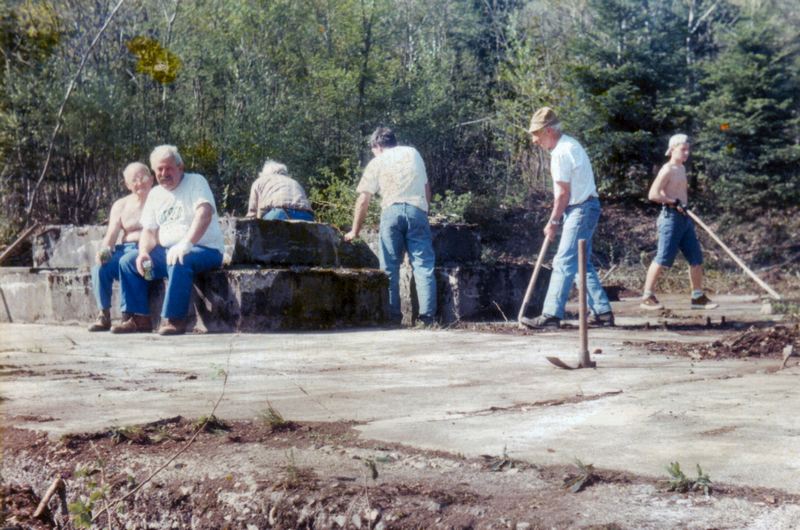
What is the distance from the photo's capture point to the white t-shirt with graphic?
7.39 m

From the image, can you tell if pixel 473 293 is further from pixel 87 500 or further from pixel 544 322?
pixel 87 500

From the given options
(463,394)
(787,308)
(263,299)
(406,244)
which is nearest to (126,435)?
(463,394)

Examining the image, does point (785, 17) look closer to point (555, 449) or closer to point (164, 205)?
point (164, 205)

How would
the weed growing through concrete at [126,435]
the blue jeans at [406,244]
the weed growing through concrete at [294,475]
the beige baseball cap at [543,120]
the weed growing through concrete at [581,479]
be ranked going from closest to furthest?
the weed growing through concrete at [581,479], the weed growing through concrete at [294,475], the weed growing through concrete at [126,435], the beige baseball cap at [543,120], the blue jeans at [406,244]

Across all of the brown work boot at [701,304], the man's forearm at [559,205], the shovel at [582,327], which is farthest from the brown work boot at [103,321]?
the brown work boot at [701,304]

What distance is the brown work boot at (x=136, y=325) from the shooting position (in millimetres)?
7468

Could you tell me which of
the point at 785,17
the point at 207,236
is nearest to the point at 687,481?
the point at 207,236

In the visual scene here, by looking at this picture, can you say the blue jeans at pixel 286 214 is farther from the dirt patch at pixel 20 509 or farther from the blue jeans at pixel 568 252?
the dirt patch at pixel 20 509

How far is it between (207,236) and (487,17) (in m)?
15.9

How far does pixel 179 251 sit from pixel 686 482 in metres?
5.31

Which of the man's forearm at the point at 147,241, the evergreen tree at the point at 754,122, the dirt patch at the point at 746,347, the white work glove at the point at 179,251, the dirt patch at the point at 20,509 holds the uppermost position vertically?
the evergreen tree at the point at 754,122

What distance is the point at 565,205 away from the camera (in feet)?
23.9

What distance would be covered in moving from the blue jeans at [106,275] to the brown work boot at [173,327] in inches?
28.8

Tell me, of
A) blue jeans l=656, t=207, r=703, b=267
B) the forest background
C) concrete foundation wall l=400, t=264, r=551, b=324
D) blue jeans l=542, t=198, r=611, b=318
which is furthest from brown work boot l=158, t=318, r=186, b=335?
the forest background
